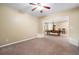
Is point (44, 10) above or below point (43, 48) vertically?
above

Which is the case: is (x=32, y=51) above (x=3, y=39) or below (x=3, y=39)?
below

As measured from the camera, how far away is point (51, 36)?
9.27 feet

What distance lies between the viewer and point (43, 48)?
2770 mm

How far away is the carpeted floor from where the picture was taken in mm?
2732

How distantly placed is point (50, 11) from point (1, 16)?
1.32 meters

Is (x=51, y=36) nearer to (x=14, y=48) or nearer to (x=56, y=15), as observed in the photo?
(x=56, y=15)

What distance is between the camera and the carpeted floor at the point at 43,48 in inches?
108

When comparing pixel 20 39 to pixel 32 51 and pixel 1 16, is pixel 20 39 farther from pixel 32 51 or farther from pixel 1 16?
pixel 1 16

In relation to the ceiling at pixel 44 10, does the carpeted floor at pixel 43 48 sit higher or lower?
lower

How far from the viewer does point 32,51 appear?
9.00ft

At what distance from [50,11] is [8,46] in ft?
4.80

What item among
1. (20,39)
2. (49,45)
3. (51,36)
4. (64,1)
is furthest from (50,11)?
(20,39)

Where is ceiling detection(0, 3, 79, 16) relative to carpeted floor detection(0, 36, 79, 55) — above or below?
above
